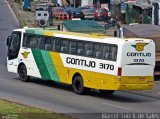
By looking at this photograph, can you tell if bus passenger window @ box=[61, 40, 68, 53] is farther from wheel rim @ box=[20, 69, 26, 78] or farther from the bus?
wheel rim @ box=[20, 69, 26, 78]

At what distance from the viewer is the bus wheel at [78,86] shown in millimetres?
28278

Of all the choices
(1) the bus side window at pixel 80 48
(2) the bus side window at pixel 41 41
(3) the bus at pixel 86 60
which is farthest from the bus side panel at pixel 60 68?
(1) the bus side window at pixel 80 48

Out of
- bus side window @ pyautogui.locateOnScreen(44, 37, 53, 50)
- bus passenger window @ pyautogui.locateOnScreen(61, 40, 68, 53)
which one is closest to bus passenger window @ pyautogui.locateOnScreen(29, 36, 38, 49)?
bus side window @ pyautogui.locateOnScreen(44, 37, 53, 50)

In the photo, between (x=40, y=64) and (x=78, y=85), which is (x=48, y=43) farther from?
(x=78, y=85)

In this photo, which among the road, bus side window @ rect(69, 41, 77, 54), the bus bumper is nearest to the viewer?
the road

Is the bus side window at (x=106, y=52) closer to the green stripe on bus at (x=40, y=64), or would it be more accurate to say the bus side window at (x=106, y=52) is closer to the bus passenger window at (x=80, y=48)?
the bus passenger window at (x=80, y=48)

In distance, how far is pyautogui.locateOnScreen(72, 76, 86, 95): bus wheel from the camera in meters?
28.3

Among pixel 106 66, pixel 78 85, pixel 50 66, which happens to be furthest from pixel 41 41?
pixel 106 66

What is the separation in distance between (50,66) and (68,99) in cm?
439

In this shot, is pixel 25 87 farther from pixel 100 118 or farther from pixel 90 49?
pixel 100 118

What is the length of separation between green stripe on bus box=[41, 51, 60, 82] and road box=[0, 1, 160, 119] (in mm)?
490

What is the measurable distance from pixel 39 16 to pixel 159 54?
41.0m

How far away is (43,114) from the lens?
64.9ft

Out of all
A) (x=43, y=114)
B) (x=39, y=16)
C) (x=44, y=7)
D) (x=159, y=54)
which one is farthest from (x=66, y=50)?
(x=44, y=7)
